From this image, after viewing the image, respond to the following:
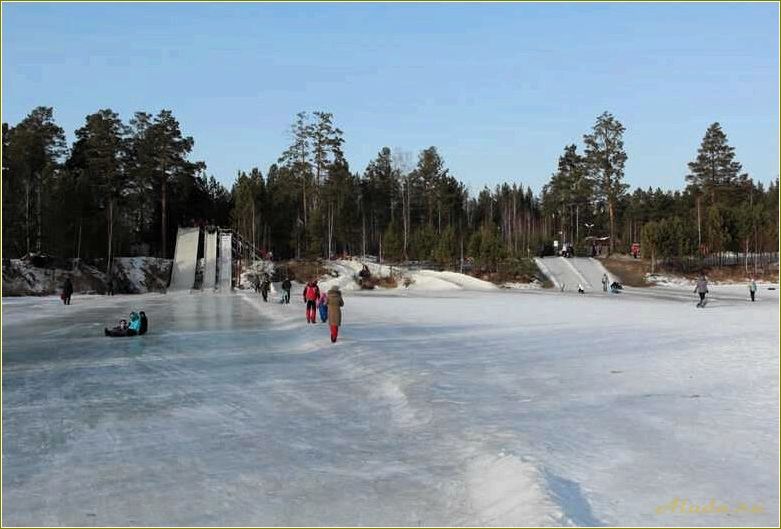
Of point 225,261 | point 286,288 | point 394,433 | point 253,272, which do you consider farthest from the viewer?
point 225,261

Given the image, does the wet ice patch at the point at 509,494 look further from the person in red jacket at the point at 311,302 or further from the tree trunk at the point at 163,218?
the tree trunk at the point at 163,218

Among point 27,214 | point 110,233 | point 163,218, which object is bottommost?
point 110,233

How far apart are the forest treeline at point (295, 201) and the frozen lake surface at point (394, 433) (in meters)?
37.6

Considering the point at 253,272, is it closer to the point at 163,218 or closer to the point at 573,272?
the point at 163,218

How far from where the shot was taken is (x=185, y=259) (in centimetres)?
5441

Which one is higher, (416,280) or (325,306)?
(416,280)

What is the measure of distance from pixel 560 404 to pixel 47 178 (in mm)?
52042

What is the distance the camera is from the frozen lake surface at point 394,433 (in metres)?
4.85

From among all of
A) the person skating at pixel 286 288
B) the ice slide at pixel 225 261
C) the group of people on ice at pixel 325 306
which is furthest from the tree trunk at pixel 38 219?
the group of people on ice at pixel 325 306

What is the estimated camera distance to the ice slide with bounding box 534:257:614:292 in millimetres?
55438

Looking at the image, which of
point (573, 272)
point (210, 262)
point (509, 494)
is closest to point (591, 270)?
point (573, 272)

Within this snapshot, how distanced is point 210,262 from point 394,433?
160 feet

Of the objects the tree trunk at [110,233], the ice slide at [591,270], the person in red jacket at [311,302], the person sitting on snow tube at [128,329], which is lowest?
the person sitting on snow tube at [128,329]

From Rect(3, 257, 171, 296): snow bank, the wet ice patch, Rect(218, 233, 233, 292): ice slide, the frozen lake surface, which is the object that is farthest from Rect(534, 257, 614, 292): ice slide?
the wet ice patch
